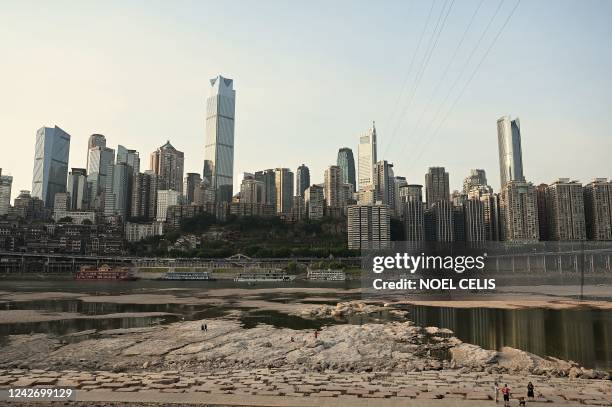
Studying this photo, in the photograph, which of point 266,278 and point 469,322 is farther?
point 266,278

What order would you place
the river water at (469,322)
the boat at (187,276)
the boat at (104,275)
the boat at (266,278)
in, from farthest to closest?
the boat at (187,276), the boat at (104,275), the boat at (266,278), the river water at (469,322)

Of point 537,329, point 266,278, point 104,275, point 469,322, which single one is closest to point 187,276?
point 104,275

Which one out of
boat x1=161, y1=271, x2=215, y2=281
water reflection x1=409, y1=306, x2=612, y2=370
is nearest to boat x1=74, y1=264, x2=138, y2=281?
boat x1=161, y1=271, x2=215, y2=281

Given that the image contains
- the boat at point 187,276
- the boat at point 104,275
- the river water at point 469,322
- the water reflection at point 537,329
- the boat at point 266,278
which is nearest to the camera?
the water reflection at point 537,329

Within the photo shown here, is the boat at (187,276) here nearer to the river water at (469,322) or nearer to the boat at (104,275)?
the boat at (104,275)

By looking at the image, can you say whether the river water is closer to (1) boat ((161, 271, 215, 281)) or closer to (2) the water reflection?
(2) the water reflection

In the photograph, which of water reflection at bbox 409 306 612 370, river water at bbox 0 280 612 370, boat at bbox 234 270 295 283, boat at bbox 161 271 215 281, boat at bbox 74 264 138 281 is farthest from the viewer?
boat at bbox 161 271 215 281

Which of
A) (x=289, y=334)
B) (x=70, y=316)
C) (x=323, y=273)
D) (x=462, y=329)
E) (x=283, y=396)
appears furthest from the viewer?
(x=323, y=273)

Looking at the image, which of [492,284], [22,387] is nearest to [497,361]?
[22,387]

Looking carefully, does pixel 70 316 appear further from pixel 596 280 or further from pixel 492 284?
pixel 596 280

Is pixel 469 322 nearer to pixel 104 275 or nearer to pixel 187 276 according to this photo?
pixel 187 276

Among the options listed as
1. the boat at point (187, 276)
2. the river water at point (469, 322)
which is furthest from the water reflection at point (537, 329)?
the boat at point (187, 276)
